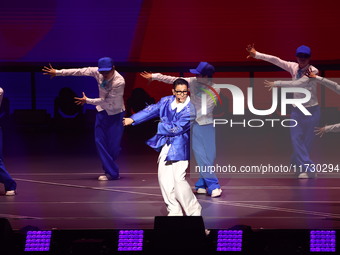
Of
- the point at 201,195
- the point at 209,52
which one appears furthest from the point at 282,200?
the point at 209,52

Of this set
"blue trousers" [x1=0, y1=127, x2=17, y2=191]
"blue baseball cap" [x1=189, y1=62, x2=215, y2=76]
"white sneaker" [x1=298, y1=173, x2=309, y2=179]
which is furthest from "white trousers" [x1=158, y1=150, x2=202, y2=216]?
"white sneaker" [x1=298, y1=173, x2=309, y2=179]

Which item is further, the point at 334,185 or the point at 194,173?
the point at 194,173

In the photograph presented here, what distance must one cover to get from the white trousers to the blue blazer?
0.11 metres

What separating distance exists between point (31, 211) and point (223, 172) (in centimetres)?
380

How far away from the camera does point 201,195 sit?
31.8 feet

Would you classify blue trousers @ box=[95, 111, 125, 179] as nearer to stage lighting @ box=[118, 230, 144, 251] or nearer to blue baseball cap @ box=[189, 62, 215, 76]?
blue baseball cap @ box=[189, 62, 215, 76]

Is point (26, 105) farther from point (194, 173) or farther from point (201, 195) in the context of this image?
point (201, 195)

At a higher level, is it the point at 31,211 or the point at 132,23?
the point at 132,23

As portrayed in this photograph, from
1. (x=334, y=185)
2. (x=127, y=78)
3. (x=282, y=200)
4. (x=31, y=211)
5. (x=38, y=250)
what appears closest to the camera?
(x=38, y=250)

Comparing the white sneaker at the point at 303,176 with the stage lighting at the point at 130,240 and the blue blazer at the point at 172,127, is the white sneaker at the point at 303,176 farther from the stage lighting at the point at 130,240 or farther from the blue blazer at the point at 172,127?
the stage lighting at the point at 130,240

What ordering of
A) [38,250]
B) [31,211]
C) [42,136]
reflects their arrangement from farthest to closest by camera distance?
1. [42,136]
2. [31,211]
3. [38,250]

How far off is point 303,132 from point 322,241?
480cm

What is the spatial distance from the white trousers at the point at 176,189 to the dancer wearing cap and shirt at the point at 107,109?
2.76 metres

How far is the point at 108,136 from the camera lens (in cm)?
1085
